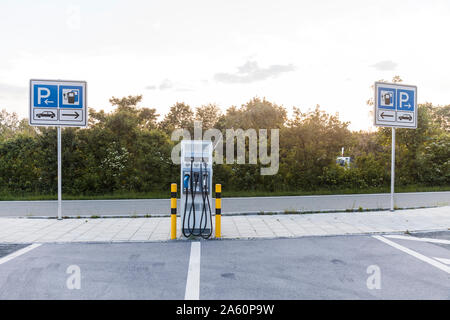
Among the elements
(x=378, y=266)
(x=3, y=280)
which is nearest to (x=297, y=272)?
(x=378, y=266)

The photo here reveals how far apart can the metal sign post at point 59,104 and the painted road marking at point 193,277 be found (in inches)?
181

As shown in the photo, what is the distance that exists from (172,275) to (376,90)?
782 centimetres

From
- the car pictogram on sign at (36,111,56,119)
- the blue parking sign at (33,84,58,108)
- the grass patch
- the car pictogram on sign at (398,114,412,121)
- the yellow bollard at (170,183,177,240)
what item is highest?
the blue parking sign at (33,84,58,108)

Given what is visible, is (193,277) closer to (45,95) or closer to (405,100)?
(45,95)

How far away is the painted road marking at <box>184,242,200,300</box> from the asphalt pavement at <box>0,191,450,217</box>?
11.7 ft

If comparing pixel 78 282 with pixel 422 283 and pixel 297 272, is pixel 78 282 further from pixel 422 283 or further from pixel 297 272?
pixel 422 283

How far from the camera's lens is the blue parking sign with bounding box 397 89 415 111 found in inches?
376

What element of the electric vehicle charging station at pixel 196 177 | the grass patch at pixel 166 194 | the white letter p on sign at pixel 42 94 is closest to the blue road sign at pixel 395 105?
the grass patch at pixel 166 194

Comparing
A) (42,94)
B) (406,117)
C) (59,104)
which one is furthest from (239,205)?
(42,94)

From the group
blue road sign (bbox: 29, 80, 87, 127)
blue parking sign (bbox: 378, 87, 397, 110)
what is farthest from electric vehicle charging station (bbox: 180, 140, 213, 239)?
blue parking sign (bbox: 378, 87, 397, 110)

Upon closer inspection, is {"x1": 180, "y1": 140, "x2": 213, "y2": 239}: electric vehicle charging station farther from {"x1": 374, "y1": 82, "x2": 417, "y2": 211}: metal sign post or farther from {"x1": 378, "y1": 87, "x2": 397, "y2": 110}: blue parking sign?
{"x1": 378, "y1": 87, "x2": 397, "y2": 110}: blue parking sign

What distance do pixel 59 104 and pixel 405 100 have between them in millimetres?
9624
